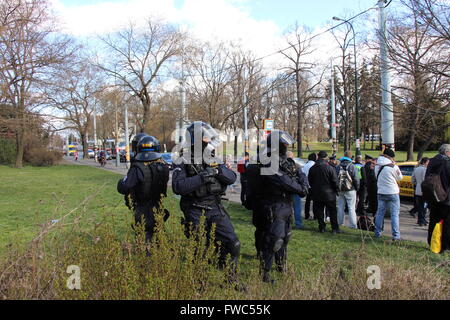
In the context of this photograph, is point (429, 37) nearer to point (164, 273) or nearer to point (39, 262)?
point (164, 273)

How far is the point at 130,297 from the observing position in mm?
2678

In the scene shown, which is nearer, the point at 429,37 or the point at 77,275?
the point at 77,275

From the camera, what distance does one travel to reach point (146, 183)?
493 cm

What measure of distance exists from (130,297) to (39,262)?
1.25 m

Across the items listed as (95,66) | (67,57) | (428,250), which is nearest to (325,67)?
(95,66)

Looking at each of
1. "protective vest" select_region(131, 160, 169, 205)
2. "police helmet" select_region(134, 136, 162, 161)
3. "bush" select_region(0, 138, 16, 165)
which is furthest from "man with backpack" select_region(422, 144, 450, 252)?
"bush" select_region(0, 138, 16, 165)

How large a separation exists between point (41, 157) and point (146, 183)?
39.0 m

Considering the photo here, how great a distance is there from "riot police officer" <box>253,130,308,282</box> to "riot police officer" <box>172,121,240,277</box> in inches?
22.8

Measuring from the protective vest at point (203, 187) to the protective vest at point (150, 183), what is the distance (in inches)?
29.7

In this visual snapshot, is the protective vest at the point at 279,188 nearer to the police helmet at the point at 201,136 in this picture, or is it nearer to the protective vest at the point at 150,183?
the police helmet at the point at 201,136

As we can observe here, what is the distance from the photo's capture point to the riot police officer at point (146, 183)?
4.93 m

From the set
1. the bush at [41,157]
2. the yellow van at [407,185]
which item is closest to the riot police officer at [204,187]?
the yellow van at [407,185]

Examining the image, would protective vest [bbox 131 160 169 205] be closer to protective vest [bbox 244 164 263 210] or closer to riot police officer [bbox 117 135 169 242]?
riot police officer [bbox 117 135 169 242]

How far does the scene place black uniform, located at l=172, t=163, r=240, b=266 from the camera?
4211mm
